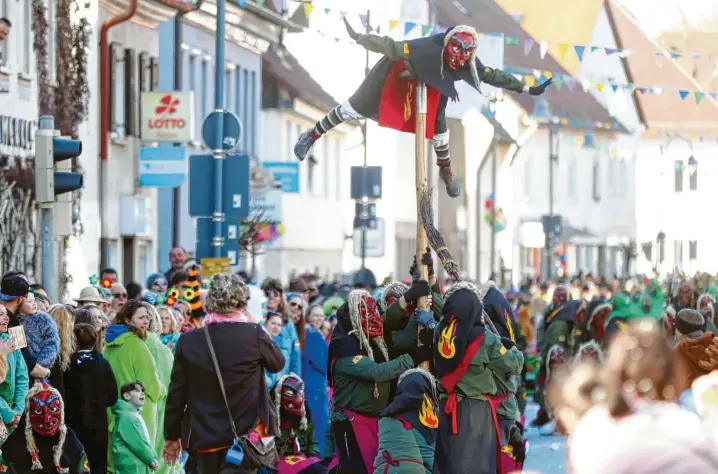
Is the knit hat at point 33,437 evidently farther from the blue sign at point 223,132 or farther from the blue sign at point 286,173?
the blue sign at point 286,173

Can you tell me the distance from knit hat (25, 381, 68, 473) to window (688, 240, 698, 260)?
8215cm

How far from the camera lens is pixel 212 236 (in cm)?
2180

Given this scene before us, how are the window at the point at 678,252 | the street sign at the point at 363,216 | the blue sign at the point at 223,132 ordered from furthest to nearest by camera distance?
1. the window at the point at 678,252
2. the street sign at the point at 363,216
3. the blue sign at the point at 223,132

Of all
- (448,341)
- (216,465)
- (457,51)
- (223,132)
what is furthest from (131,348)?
(223,132)

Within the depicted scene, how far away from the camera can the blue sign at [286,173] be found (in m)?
40.1

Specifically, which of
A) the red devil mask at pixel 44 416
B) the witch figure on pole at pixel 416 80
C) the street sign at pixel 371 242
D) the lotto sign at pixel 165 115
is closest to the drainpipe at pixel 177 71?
the lotto sign at pixel 165 115

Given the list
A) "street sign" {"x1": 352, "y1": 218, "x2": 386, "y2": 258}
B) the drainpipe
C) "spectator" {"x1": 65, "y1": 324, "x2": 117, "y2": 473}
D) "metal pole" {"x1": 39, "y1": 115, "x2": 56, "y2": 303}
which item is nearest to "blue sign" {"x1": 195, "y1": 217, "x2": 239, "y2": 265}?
"metal pole" {"x1": 39, "y1": 115, "x2": 56, "y2": 303}

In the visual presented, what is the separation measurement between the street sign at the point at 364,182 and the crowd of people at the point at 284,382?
18.1 metres

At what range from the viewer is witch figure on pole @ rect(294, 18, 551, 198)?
1207 cm

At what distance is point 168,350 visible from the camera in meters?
14.0

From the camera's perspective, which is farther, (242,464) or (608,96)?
(608,96)

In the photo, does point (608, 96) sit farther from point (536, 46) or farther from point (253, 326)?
point (253, 326)

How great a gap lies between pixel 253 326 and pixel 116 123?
21.5 m

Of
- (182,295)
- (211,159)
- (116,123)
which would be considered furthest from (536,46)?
(182,295)
